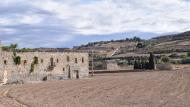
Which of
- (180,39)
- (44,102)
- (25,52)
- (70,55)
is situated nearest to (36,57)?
(25,52)

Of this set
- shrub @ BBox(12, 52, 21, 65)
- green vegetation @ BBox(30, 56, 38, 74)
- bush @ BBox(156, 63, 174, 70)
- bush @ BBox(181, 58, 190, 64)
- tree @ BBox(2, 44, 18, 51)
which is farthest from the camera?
bush @ BBox(181, 58, 190, 64)

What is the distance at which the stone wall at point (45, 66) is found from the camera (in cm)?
5434

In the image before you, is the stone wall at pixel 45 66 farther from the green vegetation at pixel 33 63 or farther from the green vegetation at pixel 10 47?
the green vegetation at pixel 10 47

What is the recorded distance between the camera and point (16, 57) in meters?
55.2

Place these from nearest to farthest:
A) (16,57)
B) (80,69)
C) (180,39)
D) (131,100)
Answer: (131,100) < (16,57) < (80,69) < (180,39)

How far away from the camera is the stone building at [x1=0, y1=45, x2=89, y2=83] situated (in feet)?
178

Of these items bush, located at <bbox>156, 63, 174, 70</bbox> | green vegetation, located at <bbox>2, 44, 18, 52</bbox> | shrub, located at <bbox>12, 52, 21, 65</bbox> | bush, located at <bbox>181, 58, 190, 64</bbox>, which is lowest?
bush, located at <bbox>156, 63, 174, 70</bbox>

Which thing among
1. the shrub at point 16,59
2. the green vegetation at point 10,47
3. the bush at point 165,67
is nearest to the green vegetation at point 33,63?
the shrub at point 16,59

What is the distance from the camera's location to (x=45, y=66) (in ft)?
196

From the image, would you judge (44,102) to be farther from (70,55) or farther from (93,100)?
(70,55)

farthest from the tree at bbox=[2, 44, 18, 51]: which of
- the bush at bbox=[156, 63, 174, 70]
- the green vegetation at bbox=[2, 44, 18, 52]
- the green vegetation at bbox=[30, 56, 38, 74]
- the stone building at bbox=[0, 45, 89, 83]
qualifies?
the bush at bbox=[156, 63, 174, 70]

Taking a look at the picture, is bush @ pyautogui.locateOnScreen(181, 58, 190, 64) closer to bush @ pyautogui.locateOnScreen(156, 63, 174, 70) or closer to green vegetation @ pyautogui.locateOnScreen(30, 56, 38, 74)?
bush @ pyautogui.locateOnScreen(156, 63, 174, 70)

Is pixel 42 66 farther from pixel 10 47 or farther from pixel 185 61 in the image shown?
pixel 185 61

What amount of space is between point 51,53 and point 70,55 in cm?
403
